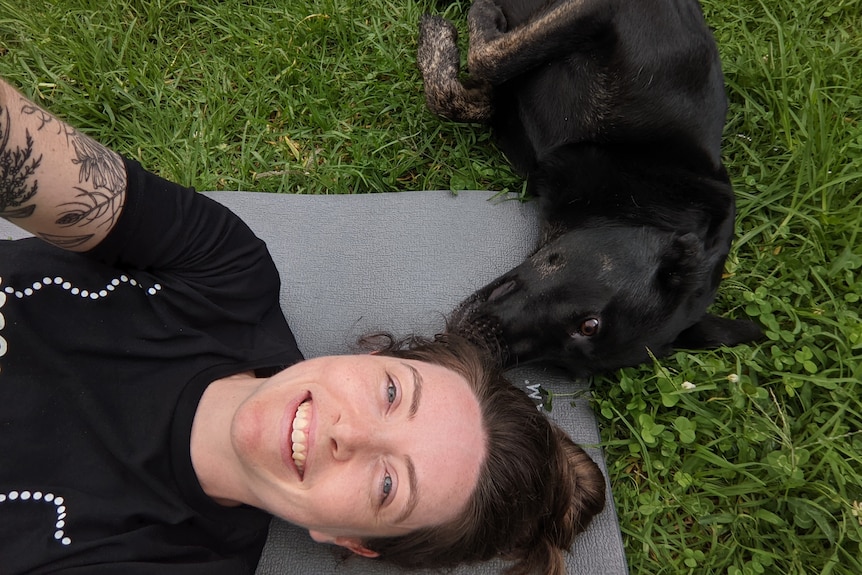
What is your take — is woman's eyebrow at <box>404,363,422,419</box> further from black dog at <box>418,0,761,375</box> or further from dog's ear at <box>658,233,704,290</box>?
dog's ear at <box>658,233,704,290</box>

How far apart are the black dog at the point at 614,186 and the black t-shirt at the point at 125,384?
1.27m

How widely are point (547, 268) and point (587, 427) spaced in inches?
36.5

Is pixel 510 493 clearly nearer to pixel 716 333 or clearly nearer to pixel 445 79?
pixel 716 333

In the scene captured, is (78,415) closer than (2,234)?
Yes

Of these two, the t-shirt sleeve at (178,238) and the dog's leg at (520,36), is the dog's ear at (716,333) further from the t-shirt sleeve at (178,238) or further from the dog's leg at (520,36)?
the t-shirt sleeve at (178,238)

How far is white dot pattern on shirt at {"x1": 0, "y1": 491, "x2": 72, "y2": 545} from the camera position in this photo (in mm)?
1871

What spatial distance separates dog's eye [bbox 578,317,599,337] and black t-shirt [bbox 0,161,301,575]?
1.49 metres

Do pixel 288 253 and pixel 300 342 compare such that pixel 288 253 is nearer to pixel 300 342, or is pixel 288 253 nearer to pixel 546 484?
pixel 300 342

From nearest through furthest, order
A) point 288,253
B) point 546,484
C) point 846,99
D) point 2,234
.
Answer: point 546,484, point 2,234, point 288,253, point 846,99

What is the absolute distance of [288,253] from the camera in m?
3.27

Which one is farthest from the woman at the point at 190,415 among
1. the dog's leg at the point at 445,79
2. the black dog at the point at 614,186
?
the dog's leg at the point at 445,79

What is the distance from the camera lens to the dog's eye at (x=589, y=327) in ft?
9.27

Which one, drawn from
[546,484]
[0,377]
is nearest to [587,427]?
[546,484]

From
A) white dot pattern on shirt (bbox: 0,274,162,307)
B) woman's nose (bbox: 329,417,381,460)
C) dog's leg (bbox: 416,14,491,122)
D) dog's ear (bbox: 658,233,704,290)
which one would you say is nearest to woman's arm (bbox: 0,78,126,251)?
white dot pattern on shirt (bbox: 0,274,162,307)
